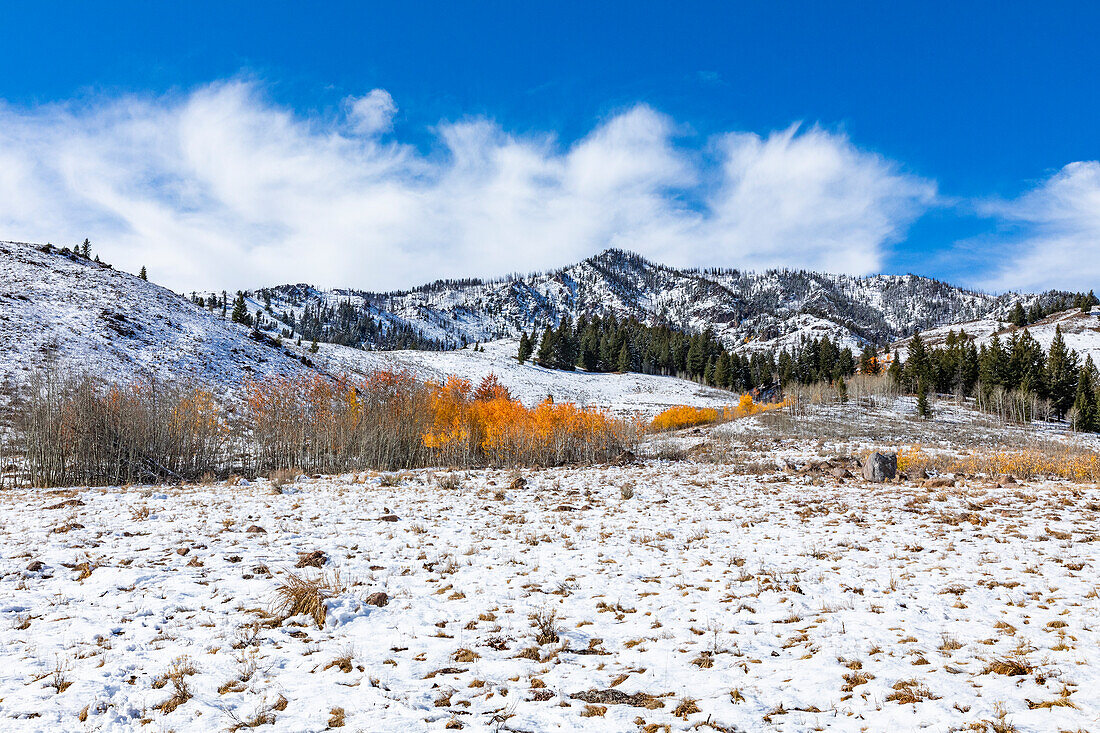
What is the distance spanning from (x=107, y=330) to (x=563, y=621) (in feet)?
189

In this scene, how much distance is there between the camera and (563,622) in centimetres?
685

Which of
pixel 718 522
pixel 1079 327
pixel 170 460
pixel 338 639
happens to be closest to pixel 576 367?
pixel 170 460

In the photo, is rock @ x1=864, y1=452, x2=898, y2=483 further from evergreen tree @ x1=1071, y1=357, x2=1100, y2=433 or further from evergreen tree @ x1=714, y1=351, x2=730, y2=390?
evergreen tree @ x1=714, y1=351, x2=730, y2=390

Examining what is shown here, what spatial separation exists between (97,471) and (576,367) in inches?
3588

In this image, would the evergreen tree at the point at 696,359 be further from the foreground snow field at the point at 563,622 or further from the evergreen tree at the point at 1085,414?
the foreground snow field at the point at 563,622

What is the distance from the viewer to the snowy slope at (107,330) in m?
40.2

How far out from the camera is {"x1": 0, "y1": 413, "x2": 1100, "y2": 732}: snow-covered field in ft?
15.1

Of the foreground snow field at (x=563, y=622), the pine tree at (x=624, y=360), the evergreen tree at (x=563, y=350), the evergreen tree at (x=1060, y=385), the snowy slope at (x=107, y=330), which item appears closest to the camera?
the foreground snow field at (x=563, y=622)

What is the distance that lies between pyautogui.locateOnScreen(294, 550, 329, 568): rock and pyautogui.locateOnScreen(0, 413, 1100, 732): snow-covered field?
0.55 feet

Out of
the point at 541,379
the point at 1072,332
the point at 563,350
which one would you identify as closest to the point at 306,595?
the point at 541,379

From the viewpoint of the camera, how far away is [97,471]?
2188 cm

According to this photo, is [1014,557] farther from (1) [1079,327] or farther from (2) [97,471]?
(1) [1079,327]

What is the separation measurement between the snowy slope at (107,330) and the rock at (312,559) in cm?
3635

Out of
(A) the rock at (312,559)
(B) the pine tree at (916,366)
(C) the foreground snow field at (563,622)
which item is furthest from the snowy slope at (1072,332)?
(A) the rock at (312,559)
